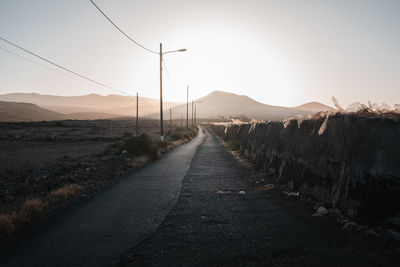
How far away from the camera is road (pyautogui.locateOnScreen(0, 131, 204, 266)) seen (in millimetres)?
3137

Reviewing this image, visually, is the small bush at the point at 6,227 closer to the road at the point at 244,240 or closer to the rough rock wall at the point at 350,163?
the road at the point at 244,240

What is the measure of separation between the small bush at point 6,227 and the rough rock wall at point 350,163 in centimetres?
567

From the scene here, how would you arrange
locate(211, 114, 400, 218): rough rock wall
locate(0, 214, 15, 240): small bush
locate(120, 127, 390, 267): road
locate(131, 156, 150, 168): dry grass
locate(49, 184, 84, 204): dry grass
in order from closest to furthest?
1. locate(120, 127, 390, 267): road
2. locate(211, 114, 400, 218): rough rock wall
3. locate(0, 214, 15, 240): small bush
4. locate(49, 184, 84, 204): dry grass
5. locate(131, 156, 150, 168): dry grass

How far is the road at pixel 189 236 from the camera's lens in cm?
300

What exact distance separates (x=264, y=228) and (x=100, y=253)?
2.52 m

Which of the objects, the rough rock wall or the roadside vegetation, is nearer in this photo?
the rough rock wall

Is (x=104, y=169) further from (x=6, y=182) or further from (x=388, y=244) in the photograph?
(x=388, y=244)

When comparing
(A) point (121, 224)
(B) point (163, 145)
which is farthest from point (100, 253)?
(B) point (163, 145)

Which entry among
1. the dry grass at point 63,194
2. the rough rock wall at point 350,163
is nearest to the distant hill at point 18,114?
the dry grass at point 63,194

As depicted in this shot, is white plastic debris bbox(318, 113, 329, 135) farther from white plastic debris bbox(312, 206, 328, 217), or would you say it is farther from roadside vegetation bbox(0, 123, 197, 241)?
roadside vegetation bbox(0, 123, 197, 241)

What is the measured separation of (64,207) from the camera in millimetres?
5480

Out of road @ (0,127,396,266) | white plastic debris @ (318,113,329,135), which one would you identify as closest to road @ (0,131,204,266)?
road @ (0,127,396,266)

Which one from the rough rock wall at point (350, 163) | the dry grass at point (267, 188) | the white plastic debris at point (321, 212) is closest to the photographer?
the rough rock wall at point (350, 163)

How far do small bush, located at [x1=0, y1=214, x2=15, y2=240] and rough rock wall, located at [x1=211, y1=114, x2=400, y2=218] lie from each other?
567cm
